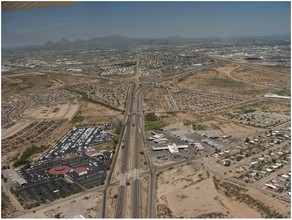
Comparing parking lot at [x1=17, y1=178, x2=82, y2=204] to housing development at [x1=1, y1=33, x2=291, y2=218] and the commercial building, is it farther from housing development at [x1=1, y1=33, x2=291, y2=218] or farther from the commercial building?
the commercial building

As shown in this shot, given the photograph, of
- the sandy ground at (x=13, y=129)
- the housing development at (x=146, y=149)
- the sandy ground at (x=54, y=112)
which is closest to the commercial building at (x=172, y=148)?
the housing development at (x=146, y=149)

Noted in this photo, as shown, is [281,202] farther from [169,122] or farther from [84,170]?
[169,122]

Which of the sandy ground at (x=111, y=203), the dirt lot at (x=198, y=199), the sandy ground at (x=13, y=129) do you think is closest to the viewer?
the dirt lot at (x=198, y=199)

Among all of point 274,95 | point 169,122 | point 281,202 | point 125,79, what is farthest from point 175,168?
point 125,79

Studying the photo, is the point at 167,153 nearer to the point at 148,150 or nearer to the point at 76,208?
the point at 148,150

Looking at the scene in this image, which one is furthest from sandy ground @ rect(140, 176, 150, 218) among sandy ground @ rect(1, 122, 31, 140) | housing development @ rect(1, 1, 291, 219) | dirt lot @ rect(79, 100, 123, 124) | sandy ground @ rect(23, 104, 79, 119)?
sandy ground @ rect(23, 104, 79, 119)

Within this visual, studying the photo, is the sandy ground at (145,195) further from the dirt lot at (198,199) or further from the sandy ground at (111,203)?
the sandy ground at (111,203)

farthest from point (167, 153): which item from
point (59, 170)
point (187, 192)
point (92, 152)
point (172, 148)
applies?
point (59, 170)
